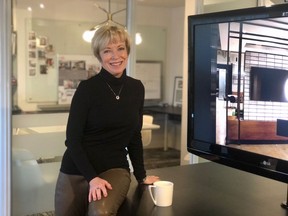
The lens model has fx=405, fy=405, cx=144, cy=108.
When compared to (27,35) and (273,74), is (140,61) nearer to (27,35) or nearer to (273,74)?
(27,35)

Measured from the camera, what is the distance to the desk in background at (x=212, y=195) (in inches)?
54.7

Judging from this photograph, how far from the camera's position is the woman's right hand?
1370 mm

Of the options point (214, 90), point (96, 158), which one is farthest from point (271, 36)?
point (96, 158)

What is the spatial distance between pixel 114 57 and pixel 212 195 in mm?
649

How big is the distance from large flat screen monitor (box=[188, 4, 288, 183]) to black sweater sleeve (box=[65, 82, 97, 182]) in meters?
0.45

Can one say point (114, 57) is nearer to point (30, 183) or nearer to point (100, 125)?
point (100, 125)

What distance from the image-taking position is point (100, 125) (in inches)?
59.6

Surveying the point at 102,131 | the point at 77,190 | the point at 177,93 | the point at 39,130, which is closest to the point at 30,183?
the point at 39,130

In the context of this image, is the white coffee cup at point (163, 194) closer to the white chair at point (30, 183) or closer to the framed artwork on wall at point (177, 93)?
the white chair at point (30, 183)

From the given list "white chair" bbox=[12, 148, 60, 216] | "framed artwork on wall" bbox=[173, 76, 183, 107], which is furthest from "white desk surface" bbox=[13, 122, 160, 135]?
"framed artwork on wall" bbox=[173, 76, 183, 107]

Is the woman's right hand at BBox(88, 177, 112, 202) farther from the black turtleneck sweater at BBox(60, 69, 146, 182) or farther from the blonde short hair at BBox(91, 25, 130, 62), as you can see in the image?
the blonde short hair at BBox(91, 25, 130, 62)

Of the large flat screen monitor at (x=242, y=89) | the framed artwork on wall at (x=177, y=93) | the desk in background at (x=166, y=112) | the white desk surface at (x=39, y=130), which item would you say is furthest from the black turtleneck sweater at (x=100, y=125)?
the framed artwork on wall at (x=177, y=93)

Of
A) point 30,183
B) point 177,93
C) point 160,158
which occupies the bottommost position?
point 160,158

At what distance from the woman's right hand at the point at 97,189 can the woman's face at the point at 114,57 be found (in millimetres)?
417
